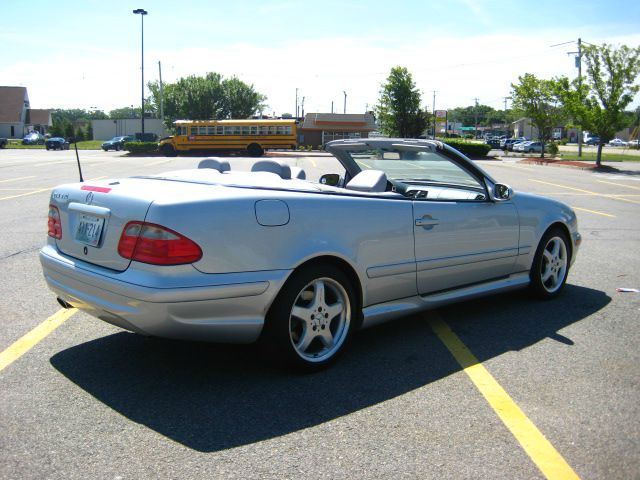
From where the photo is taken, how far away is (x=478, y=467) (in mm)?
2803

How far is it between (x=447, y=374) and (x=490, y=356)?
1.58 feet

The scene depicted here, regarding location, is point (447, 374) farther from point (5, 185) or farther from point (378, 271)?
point (5, 185)

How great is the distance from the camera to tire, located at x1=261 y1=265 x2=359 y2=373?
3639mm

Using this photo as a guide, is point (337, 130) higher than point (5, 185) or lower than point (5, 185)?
higher

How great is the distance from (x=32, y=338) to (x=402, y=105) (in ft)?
182

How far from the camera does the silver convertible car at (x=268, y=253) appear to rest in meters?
3.36

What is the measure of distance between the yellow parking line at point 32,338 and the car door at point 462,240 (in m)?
2.70

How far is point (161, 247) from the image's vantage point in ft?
10.9

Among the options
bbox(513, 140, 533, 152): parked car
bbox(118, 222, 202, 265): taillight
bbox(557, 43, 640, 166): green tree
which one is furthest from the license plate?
bbox(513, 140, 533, 152): parked car

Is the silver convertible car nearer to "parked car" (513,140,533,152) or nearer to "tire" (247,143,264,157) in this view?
"tire" (247,143,264,157)

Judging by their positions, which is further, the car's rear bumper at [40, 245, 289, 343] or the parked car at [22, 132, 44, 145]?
the parked car at [22, 132, 44, 145]

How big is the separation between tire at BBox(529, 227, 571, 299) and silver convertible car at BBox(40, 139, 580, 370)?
0.64 metres

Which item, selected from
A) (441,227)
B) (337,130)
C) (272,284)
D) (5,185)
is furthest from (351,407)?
(337,130)

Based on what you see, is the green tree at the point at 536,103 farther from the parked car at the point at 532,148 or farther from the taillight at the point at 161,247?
the taillight at the point at 161,247
